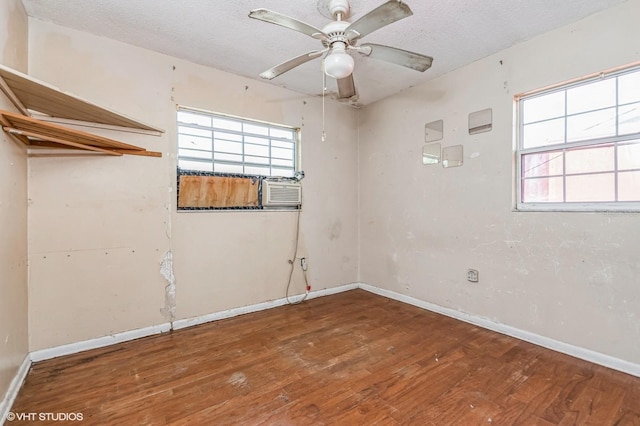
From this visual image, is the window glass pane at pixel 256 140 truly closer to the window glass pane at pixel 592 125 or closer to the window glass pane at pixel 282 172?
the window glass pane at pixel 282 172

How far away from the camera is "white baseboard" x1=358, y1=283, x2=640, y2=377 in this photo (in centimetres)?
210

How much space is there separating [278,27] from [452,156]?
6.99ft

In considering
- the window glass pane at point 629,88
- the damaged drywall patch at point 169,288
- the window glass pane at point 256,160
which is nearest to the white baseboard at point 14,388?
the damaged drywall patch at point 169,288

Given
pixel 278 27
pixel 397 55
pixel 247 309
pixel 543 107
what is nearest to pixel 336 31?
pixel 397 55

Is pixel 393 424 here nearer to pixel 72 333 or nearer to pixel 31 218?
pixel 72 333

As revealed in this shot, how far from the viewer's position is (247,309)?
330cm

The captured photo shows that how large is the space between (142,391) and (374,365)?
159 cm

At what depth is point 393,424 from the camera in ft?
5.24

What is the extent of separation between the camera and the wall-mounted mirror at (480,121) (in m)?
2.83

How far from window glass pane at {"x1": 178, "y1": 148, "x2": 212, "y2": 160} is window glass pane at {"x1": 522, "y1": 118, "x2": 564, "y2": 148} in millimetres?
3099

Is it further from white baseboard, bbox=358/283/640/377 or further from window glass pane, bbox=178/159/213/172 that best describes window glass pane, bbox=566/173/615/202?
window glass pane, bbox=178/159/213/172

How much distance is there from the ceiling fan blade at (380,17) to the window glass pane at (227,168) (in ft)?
6.29

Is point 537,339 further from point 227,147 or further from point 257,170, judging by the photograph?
point 227,147

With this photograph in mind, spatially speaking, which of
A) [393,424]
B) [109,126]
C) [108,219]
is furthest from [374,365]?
[109,126]
